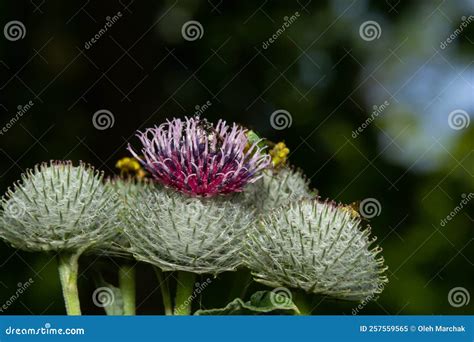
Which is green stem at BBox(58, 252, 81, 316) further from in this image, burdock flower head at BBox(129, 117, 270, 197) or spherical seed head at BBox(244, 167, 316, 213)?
spherical seed head at BBox(244, 167, 316, 213)

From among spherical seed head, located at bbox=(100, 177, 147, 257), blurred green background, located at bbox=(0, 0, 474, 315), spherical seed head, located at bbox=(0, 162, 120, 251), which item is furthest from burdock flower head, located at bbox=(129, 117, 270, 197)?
blurred green background, located at bbox=(0, 0, 474, 315)

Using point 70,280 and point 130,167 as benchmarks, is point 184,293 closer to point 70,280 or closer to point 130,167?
point 70,280

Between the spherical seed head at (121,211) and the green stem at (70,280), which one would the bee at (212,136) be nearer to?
the spherical seed head at (121,211)

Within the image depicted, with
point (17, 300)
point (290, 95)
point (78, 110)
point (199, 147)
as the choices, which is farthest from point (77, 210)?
point (290, 95)

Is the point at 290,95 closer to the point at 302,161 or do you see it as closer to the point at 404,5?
the point at 302,161

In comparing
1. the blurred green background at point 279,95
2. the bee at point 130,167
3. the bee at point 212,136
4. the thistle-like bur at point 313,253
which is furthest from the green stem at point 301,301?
the blurred green background at point 279,95

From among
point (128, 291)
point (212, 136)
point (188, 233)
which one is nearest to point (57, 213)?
point (128, 291)
